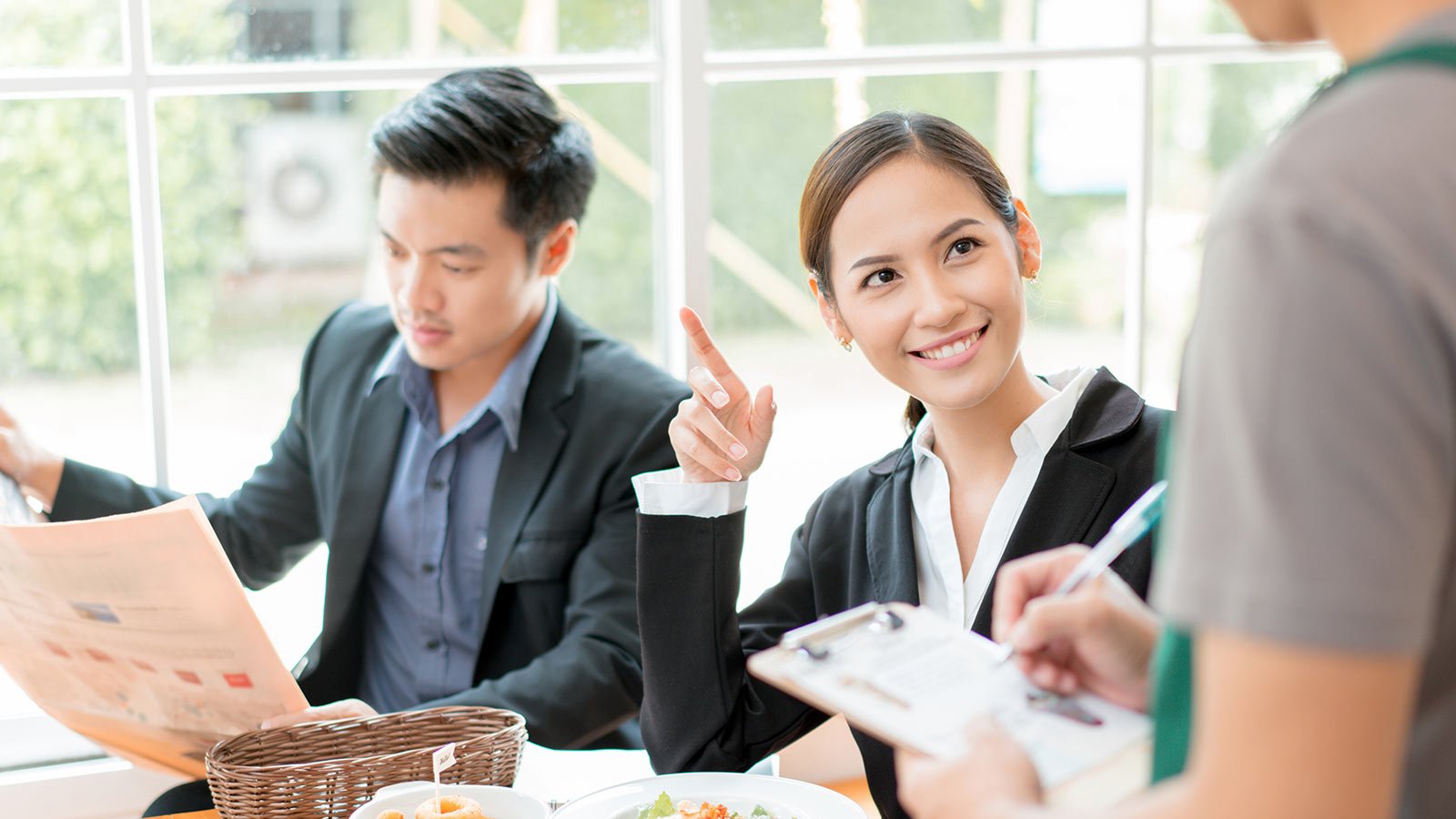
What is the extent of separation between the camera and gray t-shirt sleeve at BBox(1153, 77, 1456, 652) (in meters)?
0.50

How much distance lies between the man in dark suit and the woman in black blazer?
1.28 feet

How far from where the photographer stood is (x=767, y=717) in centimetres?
153

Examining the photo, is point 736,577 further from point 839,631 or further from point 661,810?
point 839,631

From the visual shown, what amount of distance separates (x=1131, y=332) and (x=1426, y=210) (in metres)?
2.18

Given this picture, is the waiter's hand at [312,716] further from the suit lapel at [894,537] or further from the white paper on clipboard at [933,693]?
the white paper on clipboard at [933,693]

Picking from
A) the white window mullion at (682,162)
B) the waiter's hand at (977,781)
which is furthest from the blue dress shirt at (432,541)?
the waiter's hand at (977,781)

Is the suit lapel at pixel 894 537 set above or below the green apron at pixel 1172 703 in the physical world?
below

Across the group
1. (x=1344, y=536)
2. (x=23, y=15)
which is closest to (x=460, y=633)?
(x=23, y=15)

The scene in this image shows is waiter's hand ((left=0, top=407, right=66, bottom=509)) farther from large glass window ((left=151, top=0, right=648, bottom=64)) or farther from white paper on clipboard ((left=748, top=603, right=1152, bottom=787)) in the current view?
white paper on clipboard ((left=748, top=603, right=1152, bottom=787))

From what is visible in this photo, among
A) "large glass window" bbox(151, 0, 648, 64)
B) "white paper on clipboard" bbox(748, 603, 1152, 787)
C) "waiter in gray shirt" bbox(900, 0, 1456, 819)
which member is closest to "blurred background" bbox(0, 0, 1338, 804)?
"large glass window" bbox(151, 0, 648, 64)

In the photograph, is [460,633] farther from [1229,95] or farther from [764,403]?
[1229,95]

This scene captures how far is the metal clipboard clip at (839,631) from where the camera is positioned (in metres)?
0.81

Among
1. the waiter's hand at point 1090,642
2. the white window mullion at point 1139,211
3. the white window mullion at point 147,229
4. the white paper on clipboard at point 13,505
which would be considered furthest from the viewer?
the white window mullion at point 1139,211

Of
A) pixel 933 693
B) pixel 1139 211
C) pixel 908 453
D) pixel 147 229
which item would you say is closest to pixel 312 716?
pixel 908 453
